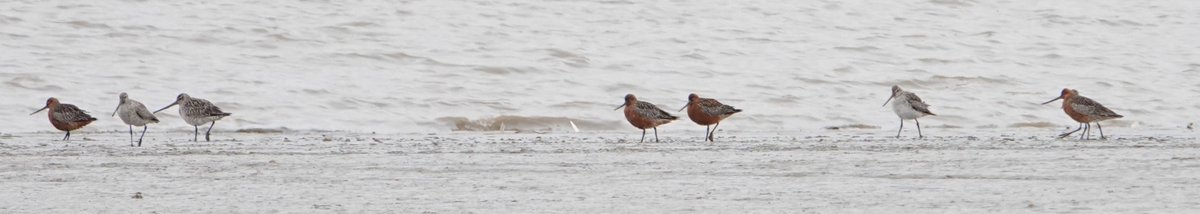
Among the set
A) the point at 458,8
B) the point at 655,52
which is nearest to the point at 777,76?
the point at 655,52

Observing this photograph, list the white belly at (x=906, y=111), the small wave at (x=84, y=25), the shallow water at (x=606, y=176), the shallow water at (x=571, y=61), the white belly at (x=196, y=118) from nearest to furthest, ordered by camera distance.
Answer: the shallow water at (x=606, y=176) < the white belly at (x=196, y=118) < the white belly at (x=906, y=111) < the shallow water at (x=571, y=61) < the small wave at (x=84, y=25)

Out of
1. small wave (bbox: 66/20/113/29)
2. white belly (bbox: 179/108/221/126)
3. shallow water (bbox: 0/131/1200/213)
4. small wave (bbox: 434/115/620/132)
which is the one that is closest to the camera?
shallow water (bbox: 0/131/1200/213)

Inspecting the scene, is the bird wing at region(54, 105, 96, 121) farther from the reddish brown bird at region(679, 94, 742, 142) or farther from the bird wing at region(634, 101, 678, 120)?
the reddish brown bird at region(679, 94, 742, 142)

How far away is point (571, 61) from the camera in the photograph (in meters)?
20.2

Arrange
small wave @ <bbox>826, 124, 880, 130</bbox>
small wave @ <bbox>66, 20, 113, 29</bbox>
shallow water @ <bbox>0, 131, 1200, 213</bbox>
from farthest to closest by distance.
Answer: small wave @ <bbox>66, 20, 113, 29</bbox>
small wave @ <bbox>826, 124, 880, 130</bbox>
shallow water @ <bbox>0, 131, 1200, 213</bbox>

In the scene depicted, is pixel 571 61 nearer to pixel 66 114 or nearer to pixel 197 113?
pixel 197 113

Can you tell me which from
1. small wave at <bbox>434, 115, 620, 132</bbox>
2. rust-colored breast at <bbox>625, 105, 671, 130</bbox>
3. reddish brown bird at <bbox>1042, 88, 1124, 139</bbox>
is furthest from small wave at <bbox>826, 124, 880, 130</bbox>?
rust-colored breast at <bbox>625, 105, 671, 130</bbox>

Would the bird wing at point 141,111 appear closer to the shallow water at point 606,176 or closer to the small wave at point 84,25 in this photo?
the shallow water at point 606,176

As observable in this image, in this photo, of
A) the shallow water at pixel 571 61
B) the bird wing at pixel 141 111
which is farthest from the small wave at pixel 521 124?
the bird wing at pixel 141 111

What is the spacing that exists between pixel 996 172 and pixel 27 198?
14.0 feet

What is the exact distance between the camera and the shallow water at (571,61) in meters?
16.4

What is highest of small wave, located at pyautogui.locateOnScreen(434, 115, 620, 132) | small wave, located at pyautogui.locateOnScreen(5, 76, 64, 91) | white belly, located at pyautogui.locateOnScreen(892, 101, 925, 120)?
white belly, located at pyautogui.locateOnScreen(892, 101, 925, 120)

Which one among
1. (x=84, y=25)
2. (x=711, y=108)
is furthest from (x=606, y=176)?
(x=84, y=25)

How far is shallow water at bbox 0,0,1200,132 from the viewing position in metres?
16.4
